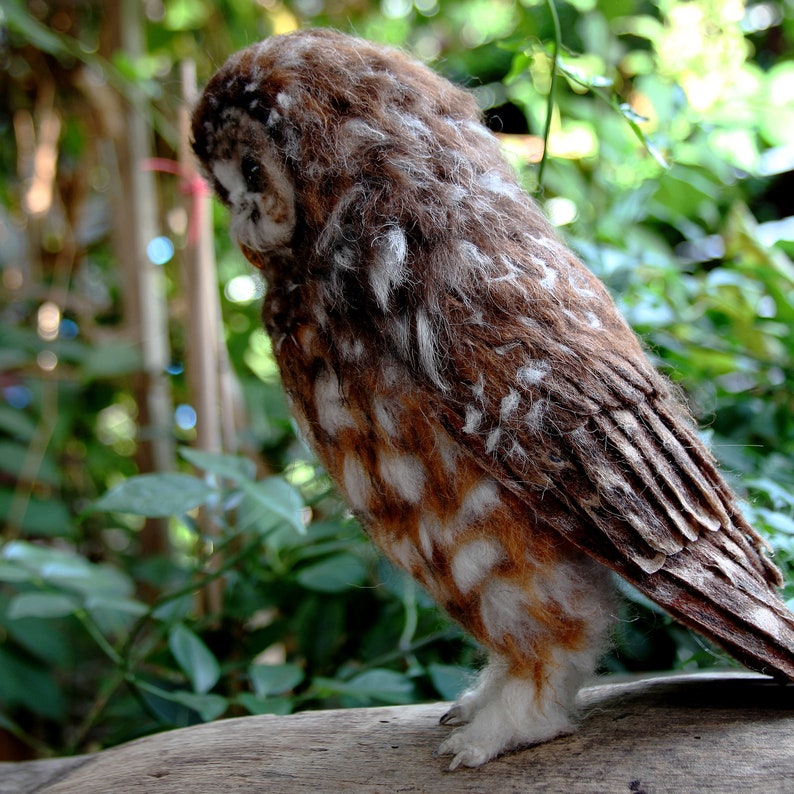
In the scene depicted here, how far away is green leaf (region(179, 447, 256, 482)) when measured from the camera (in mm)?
957

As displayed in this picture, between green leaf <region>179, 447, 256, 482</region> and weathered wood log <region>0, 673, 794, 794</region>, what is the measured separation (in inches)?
11.2

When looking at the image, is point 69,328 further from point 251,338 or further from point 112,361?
point 251,338

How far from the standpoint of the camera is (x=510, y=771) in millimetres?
707

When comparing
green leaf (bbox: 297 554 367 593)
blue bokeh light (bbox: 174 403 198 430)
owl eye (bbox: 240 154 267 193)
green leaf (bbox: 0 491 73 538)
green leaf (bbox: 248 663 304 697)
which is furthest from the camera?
blue bokeh light (bbox: 174 403 198 430)

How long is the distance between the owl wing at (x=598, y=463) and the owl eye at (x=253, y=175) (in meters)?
0.22

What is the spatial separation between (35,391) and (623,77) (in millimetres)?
1534

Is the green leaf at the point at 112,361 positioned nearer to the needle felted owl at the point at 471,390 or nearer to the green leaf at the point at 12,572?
the green leaf at the point at 12,572

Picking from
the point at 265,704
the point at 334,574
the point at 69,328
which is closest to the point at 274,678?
the point at 265,704

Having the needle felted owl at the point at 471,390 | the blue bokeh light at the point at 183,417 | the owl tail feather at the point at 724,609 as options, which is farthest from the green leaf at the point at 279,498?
the blue bokeh light at the point at 183,417

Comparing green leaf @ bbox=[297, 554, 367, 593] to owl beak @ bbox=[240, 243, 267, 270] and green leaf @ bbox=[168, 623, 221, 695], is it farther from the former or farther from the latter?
owl beak @ bbox=[240, 243, 267, 270]

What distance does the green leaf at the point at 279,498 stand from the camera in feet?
2.85

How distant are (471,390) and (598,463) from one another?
116 millimetres

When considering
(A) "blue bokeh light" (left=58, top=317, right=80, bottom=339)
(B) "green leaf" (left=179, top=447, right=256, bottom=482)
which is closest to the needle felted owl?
(B) "green leaf" (left=179, top=447, right=256, bottom=482)

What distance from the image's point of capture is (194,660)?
3.30ft
